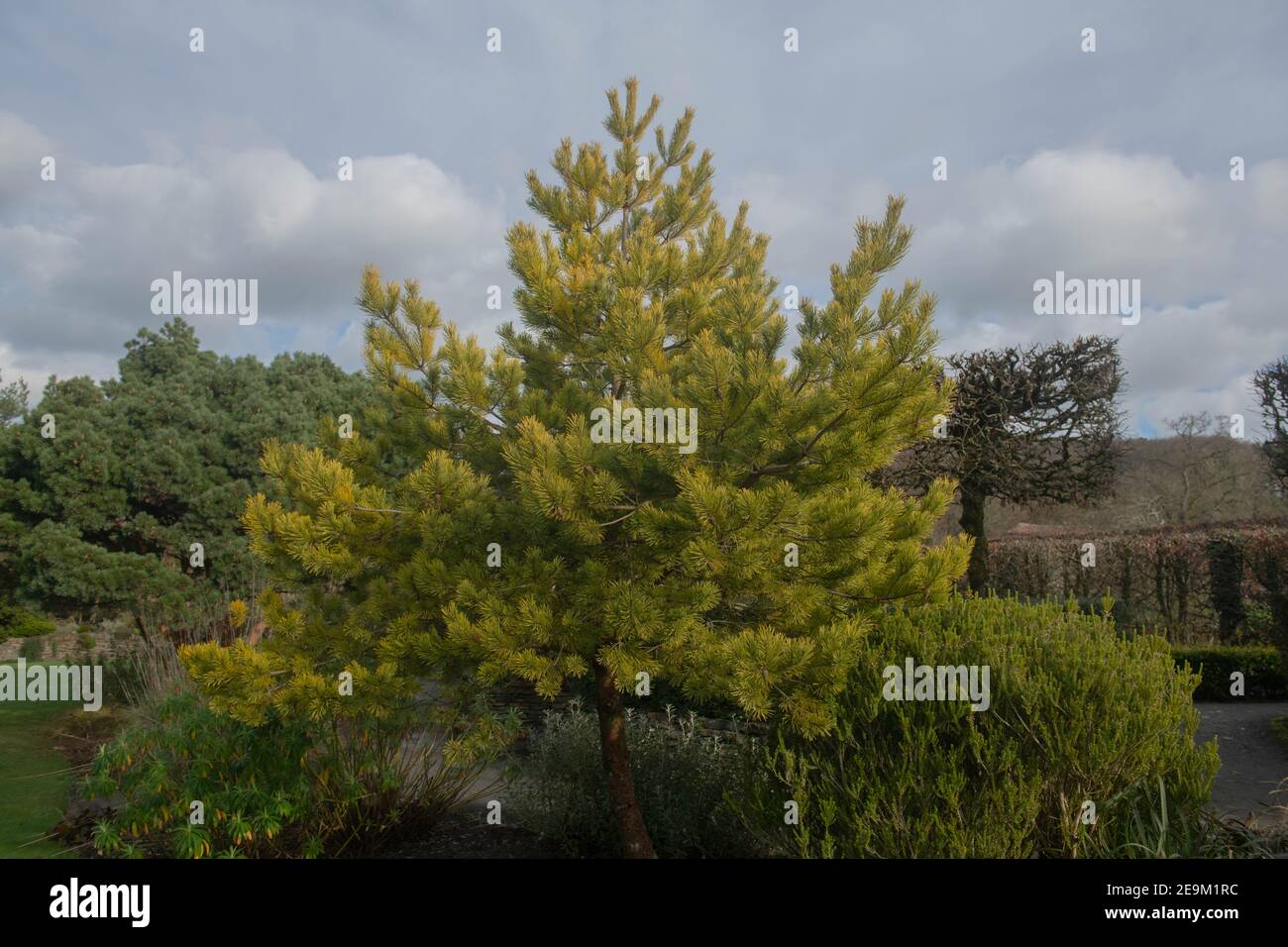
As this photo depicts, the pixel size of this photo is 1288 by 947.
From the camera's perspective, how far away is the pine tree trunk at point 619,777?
4.81 m

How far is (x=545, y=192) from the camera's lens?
5309 mm

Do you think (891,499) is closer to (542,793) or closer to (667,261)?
(667,261)

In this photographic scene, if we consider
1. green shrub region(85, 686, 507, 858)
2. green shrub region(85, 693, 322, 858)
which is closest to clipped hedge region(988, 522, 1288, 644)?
green shrub region(85, 686, 507, 858)

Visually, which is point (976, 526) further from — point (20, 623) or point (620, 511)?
point (20, 623)

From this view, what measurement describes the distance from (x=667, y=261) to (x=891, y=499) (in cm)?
180

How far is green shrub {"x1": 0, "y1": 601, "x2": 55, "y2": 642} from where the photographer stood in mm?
14625

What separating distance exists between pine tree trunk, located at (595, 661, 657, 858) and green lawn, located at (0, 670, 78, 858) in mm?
3665

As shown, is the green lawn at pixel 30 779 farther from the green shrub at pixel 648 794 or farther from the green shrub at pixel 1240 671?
the green shrub at pixel 1240 671

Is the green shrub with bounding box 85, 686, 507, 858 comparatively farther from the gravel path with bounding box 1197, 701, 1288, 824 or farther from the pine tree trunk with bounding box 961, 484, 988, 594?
the pine tree trunk with bounding box 961, 484, 988, 594

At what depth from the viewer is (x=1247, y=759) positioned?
7.62 m

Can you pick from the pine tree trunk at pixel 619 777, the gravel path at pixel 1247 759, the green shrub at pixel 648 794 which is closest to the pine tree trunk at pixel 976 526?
the gravel path at pixel 1247 759

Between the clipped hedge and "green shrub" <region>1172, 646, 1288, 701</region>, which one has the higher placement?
the clipped hedge

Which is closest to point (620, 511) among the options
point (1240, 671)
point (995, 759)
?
point (995, 759)

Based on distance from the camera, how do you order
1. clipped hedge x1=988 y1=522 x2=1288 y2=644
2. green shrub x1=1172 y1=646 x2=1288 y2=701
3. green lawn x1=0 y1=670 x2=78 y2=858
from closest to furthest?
1. green lawn x1=0 y1=670 x2=78 y2=858
2. green shrub x1=1172 y1=646 x2=1288 y2=701
3. clipped hedge x1=988 y1=522 x2=1288 y2=644
